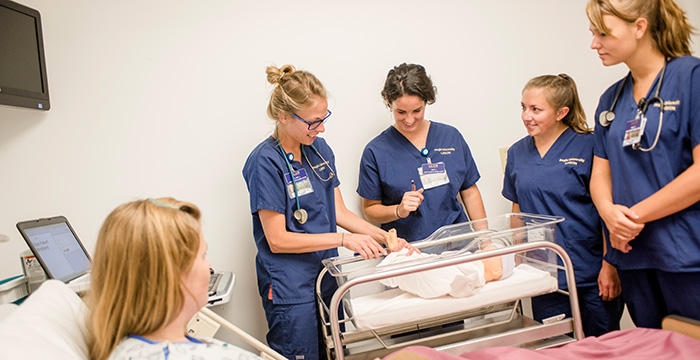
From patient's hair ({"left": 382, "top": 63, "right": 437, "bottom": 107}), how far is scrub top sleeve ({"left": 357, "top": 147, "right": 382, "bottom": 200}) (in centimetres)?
33

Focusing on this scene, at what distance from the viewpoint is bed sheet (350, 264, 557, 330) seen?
1.64 m

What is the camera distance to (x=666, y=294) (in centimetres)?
170

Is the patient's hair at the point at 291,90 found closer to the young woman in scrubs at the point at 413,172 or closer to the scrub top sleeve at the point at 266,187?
the scrub top sleeve at the point at 266,187

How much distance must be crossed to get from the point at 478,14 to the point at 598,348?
2.11 metres

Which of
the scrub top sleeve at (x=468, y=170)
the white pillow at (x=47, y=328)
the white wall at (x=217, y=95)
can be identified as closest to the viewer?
the white pillow at (x=47, y=328)

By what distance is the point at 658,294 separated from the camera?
5.85 feet

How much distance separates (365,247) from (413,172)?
68 cm

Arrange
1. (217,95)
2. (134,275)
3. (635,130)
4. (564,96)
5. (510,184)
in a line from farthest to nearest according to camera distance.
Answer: (217,95) → (510,184) → (564,96) → (635,130) → (134,275)

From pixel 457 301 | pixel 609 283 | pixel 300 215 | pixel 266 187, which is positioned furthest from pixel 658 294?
pixel 266 187

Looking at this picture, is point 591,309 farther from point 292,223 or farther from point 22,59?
point 22,59

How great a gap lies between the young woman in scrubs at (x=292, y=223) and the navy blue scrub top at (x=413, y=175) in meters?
0.35

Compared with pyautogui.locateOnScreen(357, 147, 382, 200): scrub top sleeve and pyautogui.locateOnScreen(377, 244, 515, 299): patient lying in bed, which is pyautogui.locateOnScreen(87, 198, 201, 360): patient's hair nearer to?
pyautogui.locateOnScreen(377, 244, 515, 299): patient lying in bed

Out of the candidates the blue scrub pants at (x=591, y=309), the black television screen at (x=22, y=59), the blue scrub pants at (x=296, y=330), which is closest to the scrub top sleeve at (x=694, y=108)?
the blue scrub pants at (x=591, y=309)

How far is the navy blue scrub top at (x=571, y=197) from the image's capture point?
2123 mm
